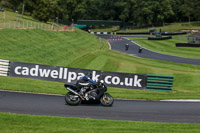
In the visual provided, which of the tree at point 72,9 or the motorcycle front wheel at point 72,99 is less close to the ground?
the tree at point 72,9

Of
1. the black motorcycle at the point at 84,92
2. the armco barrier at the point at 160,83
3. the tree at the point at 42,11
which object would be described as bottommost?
the armco barrier at the point at 160,83

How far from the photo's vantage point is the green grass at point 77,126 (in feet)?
37.1

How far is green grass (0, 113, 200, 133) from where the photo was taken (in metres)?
11.3

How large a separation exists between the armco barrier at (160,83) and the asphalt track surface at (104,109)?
512 cm

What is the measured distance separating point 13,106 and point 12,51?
20434 millimetres

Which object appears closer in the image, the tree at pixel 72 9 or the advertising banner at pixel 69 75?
the advertising banner at pixel 69 75

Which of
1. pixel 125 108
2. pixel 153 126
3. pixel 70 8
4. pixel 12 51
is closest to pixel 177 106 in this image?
pixel 125 108

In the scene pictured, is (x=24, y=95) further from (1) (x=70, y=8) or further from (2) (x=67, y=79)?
(1) (x=70, y=8)

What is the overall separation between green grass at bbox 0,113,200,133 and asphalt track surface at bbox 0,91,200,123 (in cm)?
99

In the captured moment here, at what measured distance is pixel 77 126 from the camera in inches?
473

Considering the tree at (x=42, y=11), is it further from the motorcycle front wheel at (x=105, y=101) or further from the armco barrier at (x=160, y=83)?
the motorcycle front wheel at (x=105, y=101)

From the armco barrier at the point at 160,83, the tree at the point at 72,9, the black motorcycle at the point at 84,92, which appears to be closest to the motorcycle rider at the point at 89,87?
the black motorcycle at the point at 84,92

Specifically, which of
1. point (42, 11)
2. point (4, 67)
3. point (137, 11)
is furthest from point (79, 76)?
point (137, 11)

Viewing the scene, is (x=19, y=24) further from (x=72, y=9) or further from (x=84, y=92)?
(x=72, y=9)
